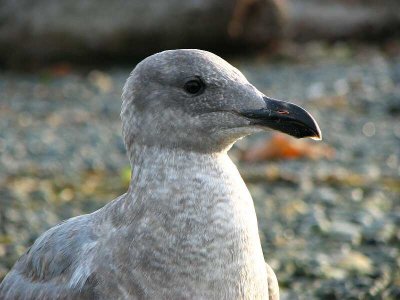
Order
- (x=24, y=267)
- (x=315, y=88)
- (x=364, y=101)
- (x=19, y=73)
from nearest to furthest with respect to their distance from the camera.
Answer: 1. (x=24, y=267)
2. (x=364, y=101)
3. (x=315, y=88)
4. (x=19, y=73)

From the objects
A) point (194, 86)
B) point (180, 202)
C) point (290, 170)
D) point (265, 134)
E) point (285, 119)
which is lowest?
point (265, 134)

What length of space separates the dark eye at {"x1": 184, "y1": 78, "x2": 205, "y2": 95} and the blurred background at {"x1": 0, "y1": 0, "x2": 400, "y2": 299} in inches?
77.3

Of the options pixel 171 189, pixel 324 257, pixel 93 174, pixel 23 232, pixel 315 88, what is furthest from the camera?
pixel 315 88

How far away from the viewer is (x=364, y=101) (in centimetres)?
1067

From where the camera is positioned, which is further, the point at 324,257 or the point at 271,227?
the point at 271,227

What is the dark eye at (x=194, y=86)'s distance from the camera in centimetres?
403

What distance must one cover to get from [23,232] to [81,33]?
23.1 ft

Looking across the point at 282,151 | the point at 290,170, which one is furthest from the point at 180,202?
the point at 282,151

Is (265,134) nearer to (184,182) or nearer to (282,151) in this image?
(282,151)

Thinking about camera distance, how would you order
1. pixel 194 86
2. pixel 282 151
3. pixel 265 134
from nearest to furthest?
pixel 194 86
pixel 282 151
pixel 265 134

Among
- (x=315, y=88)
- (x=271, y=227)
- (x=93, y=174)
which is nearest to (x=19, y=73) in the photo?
(x=315, y=88)

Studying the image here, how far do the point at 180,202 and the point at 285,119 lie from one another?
0.57 m

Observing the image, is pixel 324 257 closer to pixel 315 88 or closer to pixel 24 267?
pixel 24 267

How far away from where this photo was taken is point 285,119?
3.95m
